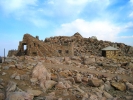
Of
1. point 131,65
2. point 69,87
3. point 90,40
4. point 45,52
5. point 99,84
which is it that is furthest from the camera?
point 90,40

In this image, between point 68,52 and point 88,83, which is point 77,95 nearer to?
point 88,83

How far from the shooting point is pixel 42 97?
4.95 meters

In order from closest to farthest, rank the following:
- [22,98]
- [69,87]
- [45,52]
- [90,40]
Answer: [22,98] < [69,87] < [45,52] < [90,40]

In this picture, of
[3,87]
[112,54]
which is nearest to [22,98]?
[3,87]

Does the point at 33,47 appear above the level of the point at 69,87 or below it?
above

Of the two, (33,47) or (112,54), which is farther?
(112,54)

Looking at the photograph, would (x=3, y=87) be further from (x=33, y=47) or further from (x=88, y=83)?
(x=33, y=47)

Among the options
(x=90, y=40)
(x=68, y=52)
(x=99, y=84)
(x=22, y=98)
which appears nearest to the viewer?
(x=22, y=98)

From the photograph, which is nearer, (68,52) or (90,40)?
(68,52)

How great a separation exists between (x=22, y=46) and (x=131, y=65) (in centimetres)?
1527

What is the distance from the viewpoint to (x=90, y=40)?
37.9 metres

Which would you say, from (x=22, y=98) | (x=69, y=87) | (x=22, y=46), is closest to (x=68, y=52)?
(x=22, y=46)

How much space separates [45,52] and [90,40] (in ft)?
61.8

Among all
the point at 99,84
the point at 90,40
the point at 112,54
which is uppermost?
the point at 90,40
